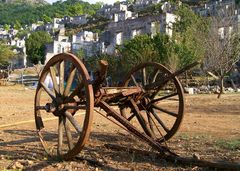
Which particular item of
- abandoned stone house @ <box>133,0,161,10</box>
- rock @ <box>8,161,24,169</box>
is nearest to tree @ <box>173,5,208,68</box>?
rock @ <box>8,161,24,169</box>

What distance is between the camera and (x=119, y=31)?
73.8 meters

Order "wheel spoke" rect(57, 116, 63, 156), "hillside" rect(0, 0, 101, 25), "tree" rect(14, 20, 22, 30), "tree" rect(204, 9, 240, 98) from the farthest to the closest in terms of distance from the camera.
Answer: "hillside" rect(0, 0, 101, 25), "tree" rect(14, 20, 22, 30), "tree" rect(204, 9, 240, 98), "wheel spoke" rect(57, 116, 63, 156)

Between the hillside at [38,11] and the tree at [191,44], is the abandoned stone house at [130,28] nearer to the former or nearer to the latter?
the tree at [191,44]

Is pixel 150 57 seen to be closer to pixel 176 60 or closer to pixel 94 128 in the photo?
pixel 176 60

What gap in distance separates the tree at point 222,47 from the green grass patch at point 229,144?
51.1ft

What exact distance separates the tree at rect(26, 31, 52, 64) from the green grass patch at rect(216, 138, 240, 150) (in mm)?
73289

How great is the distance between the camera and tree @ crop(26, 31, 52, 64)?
81375 millimetres

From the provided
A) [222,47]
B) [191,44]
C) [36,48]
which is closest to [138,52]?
[191,44]

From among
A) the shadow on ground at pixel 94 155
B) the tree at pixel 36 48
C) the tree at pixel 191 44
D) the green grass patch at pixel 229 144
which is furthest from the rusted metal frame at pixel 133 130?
the tree at pixel 36 48

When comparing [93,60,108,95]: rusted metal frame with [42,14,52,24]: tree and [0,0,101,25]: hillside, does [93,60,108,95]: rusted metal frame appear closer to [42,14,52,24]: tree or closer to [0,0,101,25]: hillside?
[42,14,52,24]: tree

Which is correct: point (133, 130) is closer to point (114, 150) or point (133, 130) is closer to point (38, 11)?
point (114, 150)

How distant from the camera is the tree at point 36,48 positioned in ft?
267

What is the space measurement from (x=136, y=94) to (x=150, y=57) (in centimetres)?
2971

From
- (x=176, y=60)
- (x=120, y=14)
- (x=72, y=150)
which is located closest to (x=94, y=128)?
(x=72, y=150)
